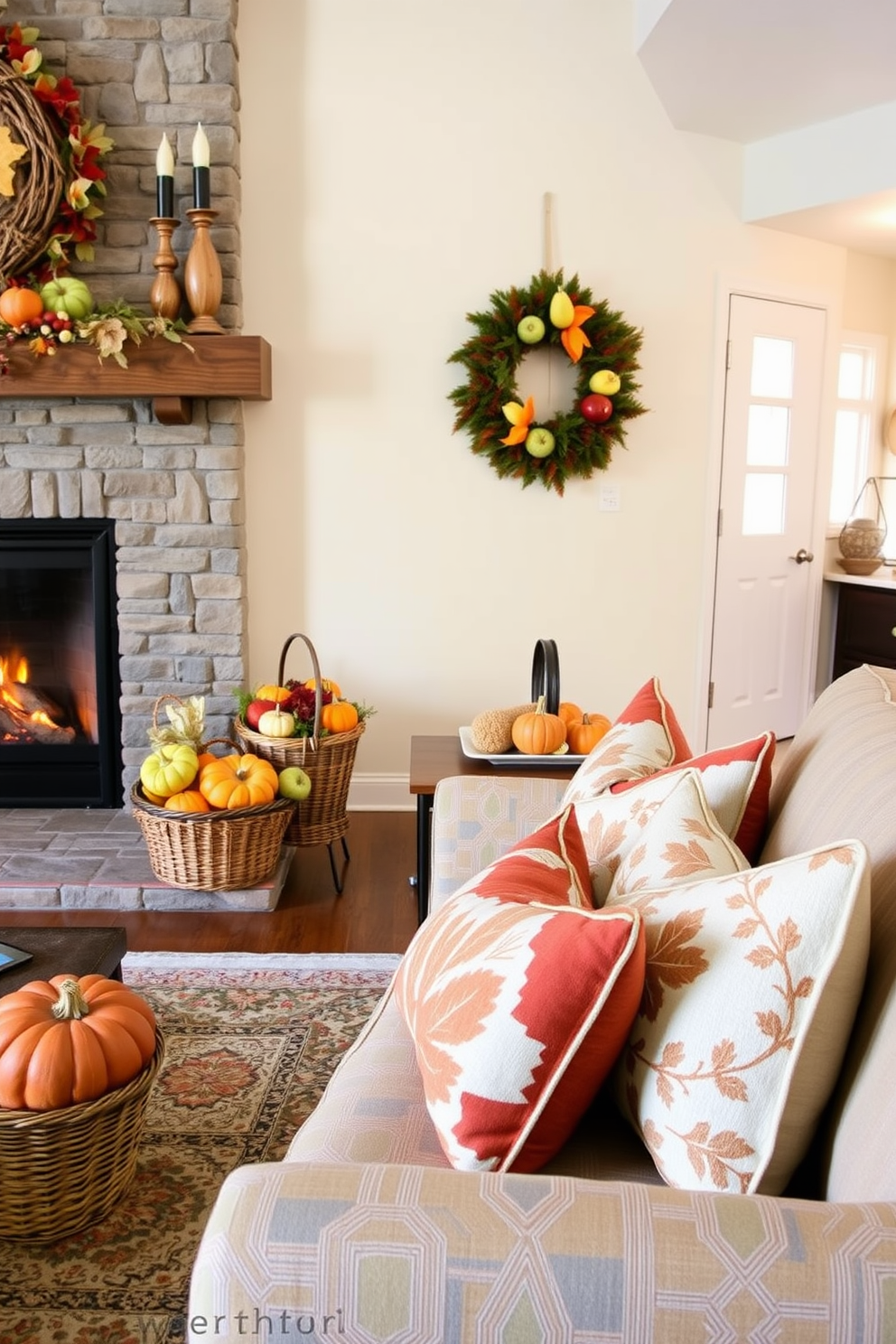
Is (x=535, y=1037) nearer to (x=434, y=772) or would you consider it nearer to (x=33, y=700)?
(x=434, y=772)

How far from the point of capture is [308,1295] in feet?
2.58

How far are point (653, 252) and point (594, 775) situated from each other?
2.86 metres

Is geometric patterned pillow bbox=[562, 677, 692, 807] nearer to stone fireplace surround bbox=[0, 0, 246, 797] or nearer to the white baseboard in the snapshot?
stone fireplace surround bbox=[0, 0, 246, 797]

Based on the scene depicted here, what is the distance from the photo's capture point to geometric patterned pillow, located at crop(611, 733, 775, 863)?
4.73 ft

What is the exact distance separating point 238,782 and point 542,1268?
228 centimetres

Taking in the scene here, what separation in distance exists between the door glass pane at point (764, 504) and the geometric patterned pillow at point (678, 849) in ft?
10.7

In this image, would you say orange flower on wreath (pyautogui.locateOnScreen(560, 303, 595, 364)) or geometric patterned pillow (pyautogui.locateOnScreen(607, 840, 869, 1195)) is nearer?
geometric patterned pillow (pyautogui.locateOnScreen(607, 840, 869, 1195))

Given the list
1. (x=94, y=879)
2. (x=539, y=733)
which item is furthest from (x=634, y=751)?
(x=94, y=879)

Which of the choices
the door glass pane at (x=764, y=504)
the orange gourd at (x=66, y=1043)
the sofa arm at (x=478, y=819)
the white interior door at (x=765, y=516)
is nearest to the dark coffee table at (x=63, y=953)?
the orange gourd at (x=66, y=1043)

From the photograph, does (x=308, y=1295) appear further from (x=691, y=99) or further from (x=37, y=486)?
(x=691, y=99)

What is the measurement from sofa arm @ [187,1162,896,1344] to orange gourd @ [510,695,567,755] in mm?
1823

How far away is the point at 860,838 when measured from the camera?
1168 millimetres

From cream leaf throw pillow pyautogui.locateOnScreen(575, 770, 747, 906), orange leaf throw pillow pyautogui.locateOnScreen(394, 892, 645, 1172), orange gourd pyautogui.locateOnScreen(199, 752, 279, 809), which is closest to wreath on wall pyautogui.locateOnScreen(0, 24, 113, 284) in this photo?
orange gourd pyautogui.locateOnScreen(199, 752, 279, 809)

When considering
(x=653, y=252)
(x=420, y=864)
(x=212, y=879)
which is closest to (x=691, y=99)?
(x=653, y=252)
